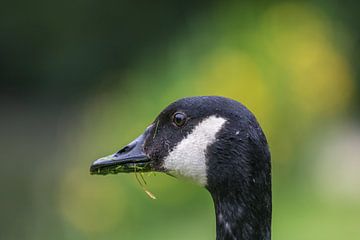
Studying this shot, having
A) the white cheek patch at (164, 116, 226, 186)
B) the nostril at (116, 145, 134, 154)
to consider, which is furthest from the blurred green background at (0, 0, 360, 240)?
the white cheek patch at (164, 116, 226, 186)

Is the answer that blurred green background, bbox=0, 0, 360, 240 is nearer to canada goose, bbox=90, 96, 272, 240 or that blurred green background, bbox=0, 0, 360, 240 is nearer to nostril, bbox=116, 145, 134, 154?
nostril, bbox=116, 145, 134, 154

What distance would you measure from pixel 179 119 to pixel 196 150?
0.14 m

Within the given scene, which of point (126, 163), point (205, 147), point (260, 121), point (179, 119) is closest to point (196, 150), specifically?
point (205, 147)

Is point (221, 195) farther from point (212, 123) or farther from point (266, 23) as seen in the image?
point (266, 23)

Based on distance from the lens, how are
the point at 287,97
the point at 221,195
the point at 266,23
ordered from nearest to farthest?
the point at 221,195 → the point at 287,97 → the point at 266,23

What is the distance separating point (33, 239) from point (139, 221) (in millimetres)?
899

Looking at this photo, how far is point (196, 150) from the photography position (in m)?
2.58

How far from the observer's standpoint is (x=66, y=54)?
1194 centimetres

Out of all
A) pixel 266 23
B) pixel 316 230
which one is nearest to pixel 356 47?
pixel 266 23

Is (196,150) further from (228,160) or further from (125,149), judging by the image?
(125,149)

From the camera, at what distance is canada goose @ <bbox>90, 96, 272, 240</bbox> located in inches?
98.3

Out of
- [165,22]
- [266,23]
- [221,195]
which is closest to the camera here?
[221,195]

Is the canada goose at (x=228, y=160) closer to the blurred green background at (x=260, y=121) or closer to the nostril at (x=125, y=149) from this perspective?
the nostril at (x=125, y=149)

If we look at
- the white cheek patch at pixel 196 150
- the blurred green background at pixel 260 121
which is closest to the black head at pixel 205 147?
the white cheek patch at pixel 196 150
